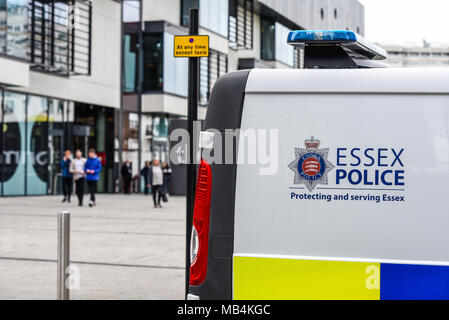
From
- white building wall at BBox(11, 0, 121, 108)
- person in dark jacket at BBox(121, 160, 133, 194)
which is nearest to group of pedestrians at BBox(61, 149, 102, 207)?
white building wall at BBox(11, 0, 121, 108)

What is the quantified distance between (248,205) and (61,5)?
23690 mm

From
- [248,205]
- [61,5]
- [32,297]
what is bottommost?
Answer: [32,297]

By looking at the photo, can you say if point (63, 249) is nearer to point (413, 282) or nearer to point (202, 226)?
point (202, 226)

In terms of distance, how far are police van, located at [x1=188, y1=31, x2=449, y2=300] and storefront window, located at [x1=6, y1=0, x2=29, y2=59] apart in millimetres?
20250

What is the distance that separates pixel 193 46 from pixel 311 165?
2.82m

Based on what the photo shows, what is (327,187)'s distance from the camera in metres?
A: 3.40

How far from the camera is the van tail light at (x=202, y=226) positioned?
358 cm

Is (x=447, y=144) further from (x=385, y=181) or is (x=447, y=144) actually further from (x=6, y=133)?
(x=6, y=133)

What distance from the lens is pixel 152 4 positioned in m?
31.4

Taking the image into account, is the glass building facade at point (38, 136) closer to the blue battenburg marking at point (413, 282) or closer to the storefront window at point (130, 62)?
the storefront window at point (130, 62)

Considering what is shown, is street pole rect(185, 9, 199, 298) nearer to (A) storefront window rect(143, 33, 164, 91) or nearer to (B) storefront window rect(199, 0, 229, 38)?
(A) storefront window rect(143, 33, 164, 91)

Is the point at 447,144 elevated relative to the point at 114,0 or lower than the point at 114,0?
lower
